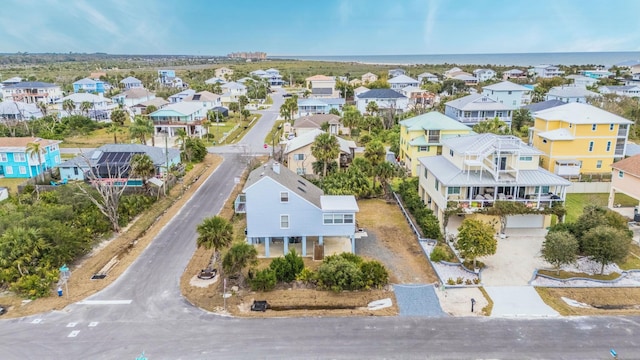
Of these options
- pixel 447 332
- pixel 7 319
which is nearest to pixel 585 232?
pixel 447 332

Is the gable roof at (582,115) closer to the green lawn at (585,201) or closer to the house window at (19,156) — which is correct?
the green lawn at (585,201)

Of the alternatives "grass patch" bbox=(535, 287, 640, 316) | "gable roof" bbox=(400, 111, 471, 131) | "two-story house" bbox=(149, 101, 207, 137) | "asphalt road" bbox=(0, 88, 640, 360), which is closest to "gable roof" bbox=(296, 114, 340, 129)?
"two-story house" bbox=(149, 101, 207, 137)

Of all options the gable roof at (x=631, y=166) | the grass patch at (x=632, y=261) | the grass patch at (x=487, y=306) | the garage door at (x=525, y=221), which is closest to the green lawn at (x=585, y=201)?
the gable roof at (x=631, y=166)

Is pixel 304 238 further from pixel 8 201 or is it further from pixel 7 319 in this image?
pixel 8 201

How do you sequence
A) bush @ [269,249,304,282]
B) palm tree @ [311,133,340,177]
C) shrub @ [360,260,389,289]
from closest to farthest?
shrub @ [360,260,389,289] < bush @ [269,249,304,282] < palm tree @ [311,133,340,177]

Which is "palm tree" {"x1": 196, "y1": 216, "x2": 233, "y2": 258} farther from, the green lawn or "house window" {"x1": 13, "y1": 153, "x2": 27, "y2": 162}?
"house window" {"x1": 13, "y1": 153, "x2": 27, "y2": 162}

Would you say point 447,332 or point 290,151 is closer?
point 447,332
